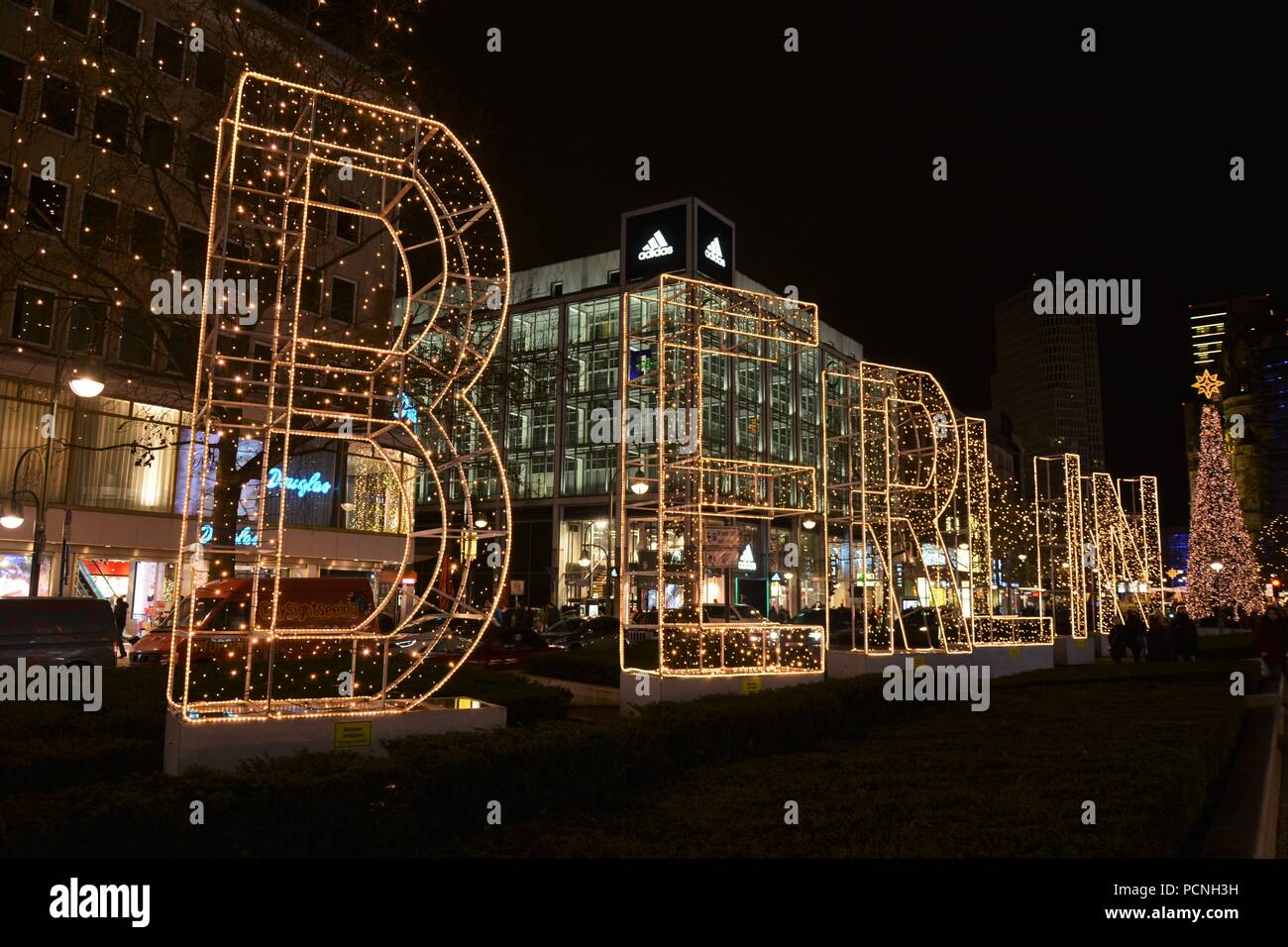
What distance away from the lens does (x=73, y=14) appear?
25328 millimetres

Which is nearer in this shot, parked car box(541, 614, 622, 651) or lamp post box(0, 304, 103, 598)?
lamp post box(0, 304, 103, 598)

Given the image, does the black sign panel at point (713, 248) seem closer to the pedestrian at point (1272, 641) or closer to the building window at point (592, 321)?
the building window at point (592, 321)

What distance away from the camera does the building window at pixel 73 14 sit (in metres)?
24.9

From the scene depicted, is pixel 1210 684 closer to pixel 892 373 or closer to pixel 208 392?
pixel 892 373

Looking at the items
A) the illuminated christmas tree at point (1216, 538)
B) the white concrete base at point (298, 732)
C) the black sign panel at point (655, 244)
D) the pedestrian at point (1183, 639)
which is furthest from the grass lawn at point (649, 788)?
the black sign panel at point (655, 244)

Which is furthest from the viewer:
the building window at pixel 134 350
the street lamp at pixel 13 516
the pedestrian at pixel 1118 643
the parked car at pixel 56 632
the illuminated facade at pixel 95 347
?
the building window at pixel 134 350

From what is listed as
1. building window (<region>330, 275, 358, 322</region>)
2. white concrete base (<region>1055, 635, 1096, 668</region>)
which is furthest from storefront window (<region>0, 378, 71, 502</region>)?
white concrete base (<region>1055, 635, 1096, 668</region>)

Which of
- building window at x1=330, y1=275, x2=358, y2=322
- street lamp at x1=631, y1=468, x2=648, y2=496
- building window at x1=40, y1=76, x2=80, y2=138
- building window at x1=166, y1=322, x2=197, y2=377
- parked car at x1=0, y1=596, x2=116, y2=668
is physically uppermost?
building window at x1=40, y1=76, x2=80, y2=138

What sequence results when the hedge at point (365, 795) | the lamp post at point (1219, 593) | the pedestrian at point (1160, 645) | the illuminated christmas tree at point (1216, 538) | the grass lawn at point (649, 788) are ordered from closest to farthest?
the hedge at point (365, 795)
the grass lawn at point (649, 788)
the pedestrian at point (1160, 645)
the lamp post at point (1219, 593)
the illuminated christmas tree at point (1216, 538)

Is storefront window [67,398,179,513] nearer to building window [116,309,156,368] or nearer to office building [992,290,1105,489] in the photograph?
building window [116,309,156,368]

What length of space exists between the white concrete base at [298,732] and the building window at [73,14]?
26.2m

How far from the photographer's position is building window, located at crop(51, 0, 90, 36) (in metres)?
24.9

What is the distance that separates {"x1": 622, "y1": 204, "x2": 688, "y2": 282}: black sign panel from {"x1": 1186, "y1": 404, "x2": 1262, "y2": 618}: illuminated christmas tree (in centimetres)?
3014

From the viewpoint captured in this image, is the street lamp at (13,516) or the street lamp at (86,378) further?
the street lamp at (13,516)
